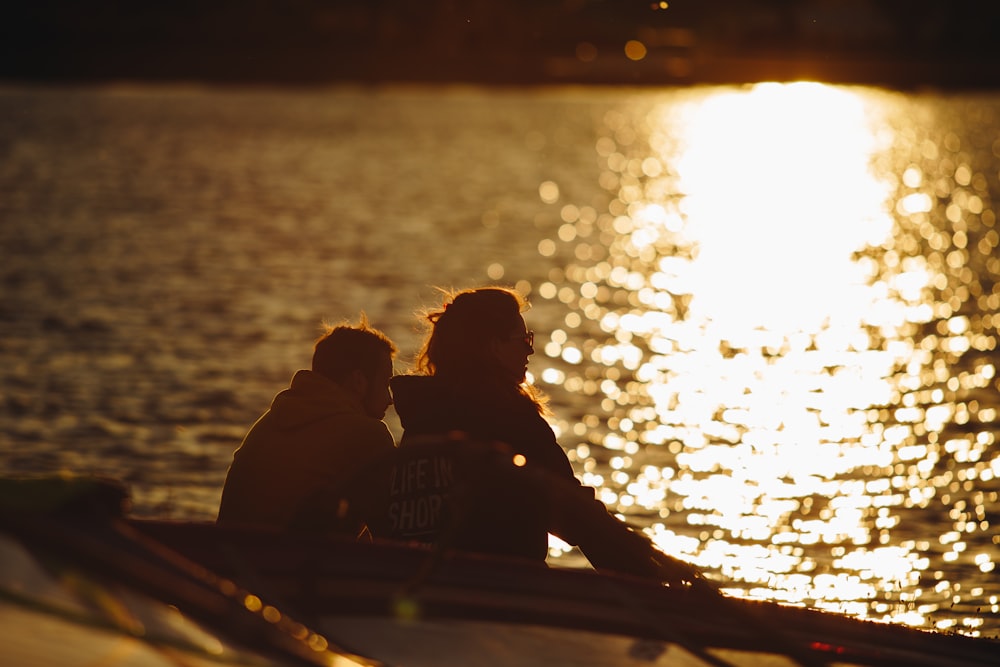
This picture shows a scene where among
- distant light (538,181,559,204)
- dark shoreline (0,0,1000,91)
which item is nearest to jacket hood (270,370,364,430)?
distant light (538,181,559,204)

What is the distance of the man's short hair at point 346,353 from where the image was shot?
630 centimetres

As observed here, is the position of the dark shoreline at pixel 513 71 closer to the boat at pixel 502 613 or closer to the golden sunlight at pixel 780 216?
the golden sunlight at pixel 780 216

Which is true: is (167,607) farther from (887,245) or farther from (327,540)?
(887,245)

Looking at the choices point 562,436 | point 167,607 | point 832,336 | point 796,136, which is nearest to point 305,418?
point 167,607

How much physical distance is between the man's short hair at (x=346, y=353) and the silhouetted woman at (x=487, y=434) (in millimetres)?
267

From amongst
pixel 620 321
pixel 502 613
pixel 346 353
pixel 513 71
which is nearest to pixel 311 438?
pixel 346 353

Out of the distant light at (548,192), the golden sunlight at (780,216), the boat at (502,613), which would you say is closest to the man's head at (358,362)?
the boat at (502,613)

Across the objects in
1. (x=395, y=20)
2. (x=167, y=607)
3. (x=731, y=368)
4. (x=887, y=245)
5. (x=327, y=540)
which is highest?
(x=395, y=20)

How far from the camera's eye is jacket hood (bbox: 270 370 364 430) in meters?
6.18

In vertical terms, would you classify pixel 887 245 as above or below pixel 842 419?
above

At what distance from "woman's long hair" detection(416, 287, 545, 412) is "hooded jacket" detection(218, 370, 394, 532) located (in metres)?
0.38

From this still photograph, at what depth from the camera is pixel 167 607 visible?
3.84 metres

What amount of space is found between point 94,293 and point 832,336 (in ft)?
38.9

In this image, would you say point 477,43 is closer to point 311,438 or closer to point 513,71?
point 513,71
